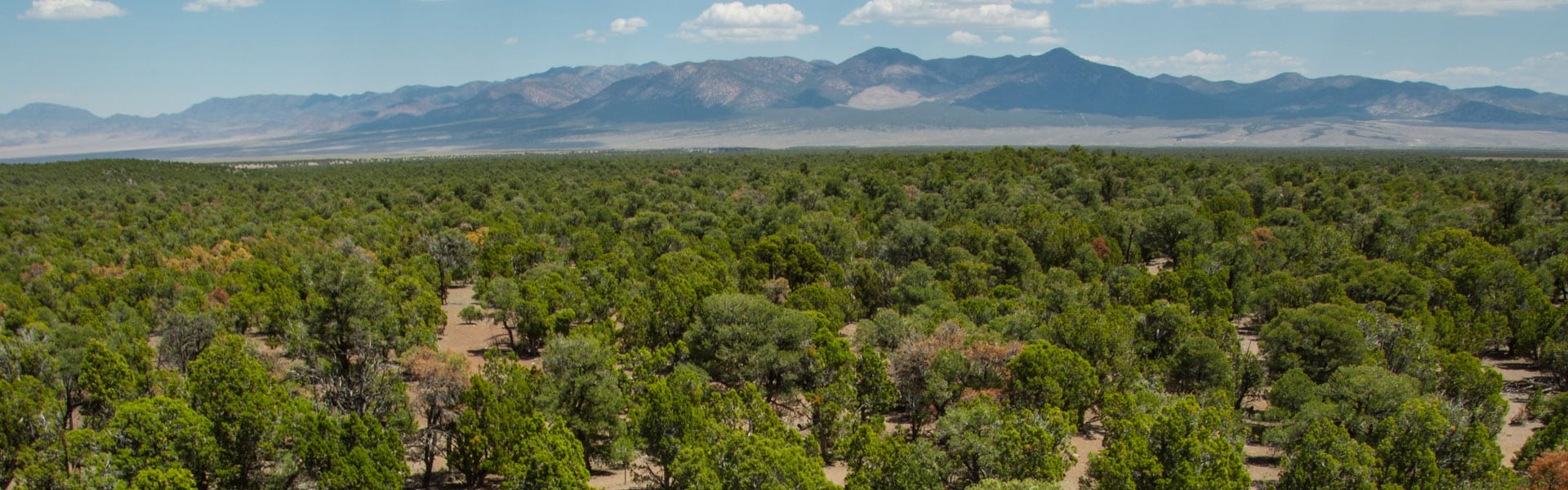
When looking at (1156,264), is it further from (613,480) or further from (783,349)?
(613,480)

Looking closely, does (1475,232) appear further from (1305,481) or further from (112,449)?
(112,449)

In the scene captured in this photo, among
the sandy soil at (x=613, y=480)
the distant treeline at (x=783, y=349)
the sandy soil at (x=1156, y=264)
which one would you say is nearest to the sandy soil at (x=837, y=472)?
the distant treeline at (x=783, y=349)

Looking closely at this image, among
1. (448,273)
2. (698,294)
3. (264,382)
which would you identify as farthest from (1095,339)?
(448,273)

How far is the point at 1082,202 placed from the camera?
→ 86062mm

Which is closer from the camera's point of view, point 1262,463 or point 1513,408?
point 1262,463

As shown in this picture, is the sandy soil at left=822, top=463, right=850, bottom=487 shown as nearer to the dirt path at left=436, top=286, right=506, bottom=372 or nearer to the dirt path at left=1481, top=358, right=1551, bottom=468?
the dirt path at left=436, top=286, right=506, bottom=372

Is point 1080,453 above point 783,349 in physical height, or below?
below

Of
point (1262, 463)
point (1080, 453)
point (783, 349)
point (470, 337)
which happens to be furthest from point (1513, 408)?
point (470, 337)

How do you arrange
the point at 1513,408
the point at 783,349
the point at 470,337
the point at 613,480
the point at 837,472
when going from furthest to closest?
the point at 470,337 → the point at 1513,408 → the point at 783,349 → the point at 837,472 → the point at 613,480

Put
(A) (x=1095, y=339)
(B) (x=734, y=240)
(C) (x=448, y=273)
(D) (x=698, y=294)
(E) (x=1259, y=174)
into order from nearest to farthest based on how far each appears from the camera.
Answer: (A) (x=1095, y=339), (D) (x=698, y=294), (C) (x=448, y=273), (B) (x=734, y=240), (E) (x=1259, y=174)

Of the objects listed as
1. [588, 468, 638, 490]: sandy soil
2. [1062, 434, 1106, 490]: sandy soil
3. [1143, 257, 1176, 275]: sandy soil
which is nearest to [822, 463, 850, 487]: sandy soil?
[588, 468, 638, 490]: sandy soil

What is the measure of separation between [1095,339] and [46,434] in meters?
36.0

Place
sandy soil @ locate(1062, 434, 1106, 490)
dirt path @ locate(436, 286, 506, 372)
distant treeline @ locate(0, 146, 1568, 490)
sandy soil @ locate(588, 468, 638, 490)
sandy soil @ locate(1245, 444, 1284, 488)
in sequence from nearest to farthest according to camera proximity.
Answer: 1. distant treeline @ locate(0, 146, 1568, 490)
2. sandy soil @ locate(588, 468, 638, 490)
3. sandy soil @ locate(1062, 434, 1106, 490)
4. sandy soil @ locate(1245, 444, 1284, 488)
5. dirt path @ locate(436, 286, 506, 372)

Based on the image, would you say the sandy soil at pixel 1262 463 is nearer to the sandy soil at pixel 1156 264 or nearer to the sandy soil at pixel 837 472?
the sandy soil at pixel 837 472
